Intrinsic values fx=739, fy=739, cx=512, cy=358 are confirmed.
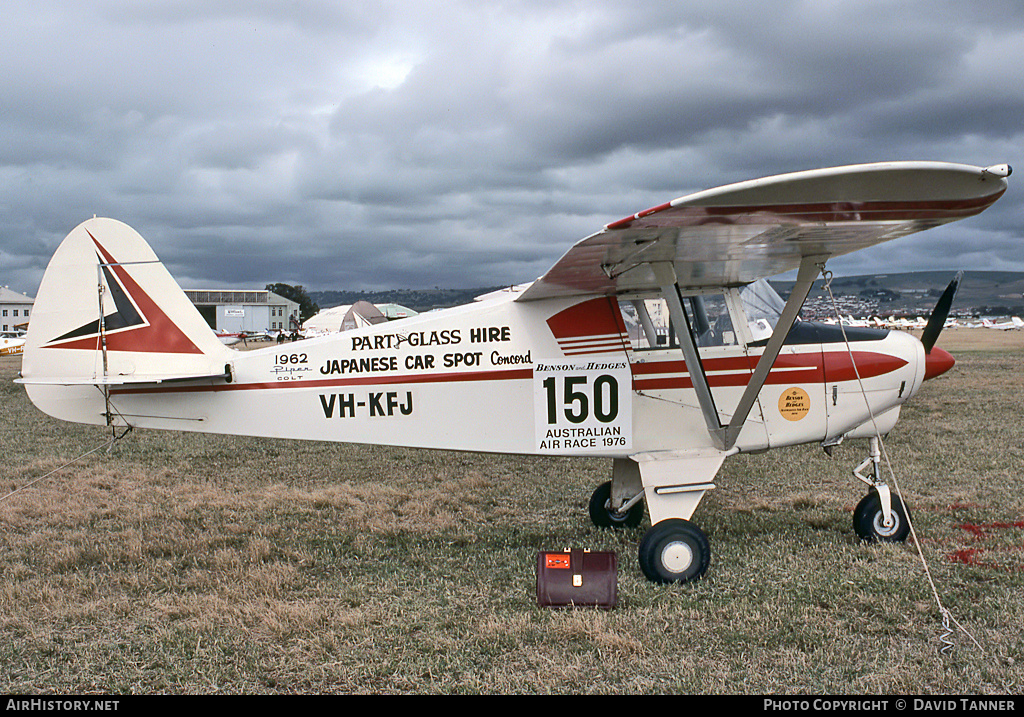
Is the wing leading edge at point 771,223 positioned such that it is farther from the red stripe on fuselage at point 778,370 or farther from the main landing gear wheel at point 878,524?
the main landing gear wheel at point 878,524

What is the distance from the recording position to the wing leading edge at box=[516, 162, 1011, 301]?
4.05 metres

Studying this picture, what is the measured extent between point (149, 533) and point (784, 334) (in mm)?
6359

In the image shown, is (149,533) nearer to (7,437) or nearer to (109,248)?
(109,248)

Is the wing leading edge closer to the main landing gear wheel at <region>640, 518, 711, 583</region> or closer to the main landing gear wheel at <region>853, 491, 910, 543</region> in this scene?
the main landing gear wheel at <region>640, 518, 711, 583</region>

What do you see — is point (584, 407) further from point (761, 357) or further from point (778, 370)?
point (778, 370)

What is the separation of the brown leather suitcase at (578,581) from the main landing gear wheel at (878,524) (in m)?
2.63

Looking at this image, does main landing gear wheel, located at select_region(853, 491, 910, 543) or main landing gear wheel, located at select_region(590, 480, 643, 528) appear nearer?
main landing gear wheel, located at select_region(853, 491, 910, 543)

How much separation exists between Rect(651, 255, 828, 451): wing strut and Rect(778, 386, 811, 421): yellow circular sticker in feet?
1.67

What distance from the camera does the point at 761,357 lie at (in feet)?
19.1

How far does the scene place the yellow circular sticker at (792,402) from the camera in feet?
20.9

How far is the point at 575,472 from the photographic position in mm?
10359

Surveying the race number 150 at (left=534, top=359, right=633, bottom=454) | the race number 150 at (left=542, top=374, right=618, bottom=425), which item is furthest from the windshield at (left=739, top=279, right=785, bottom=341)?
the race number 150 at (left=542, top=374, right=618, bottom=425)

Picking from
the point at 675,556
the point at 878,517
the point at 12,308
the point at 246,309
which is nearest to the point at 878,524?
the point at 878,517

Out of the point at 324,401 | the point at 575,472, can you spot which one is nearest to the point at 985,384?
the point at 575,472
